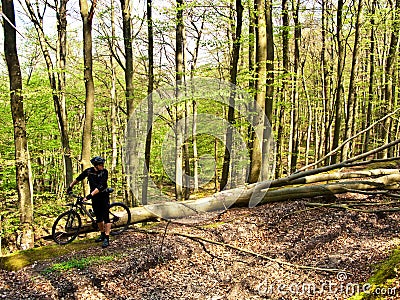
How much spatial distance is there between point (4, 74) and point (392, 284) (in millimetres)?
22807

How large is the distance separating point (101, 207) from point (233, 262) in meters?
3.10

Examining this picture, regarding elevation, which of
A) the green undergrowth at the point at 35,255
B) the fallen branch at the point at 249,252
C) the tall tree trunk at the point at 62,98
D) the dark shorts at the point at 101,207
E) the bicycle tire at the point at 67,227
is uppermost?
the tall tree trunk at the point at 62,98

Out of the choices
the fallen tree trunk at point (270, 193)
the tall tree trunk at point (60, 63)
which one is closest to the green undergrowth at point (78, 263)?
the fallen tree trunk at point (270, 193)

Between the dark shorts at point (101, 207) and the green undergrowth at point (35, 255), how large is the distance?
2.11 ft

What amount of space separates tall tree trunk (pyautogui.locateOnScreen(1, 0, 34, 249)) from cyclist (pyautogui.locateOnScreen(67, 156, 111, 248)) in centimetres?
351

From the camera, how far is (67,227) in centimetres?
716

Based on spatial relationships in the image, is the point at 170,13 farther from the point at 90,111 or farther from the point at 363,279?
the point at 363,279

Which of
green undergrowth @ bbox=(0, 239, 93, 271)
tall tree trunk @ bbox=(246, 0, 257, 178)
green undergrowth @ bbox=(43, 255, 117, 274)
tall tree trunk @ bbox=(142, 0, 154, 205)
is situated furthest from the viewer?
tall tree trunk @ bbox=(142, 0, 154, 205)

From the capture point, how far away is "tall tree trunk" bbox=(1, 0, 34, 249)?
30.5 ft

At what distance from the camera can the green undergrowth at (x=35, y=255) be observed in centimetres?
613

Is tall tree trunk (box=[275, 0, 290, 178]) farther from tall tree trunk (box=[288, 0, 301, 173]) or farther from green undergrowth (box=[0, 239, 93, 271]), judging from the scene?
green undergrowth (box=[0, 239, 93, 271])

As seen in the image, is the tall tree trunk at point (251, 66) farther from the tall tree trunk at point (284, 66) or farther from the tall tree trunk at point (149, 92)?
the tall tree trunk at point (149, 92)

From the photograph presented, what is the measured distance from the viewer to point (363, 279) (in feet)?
14.9

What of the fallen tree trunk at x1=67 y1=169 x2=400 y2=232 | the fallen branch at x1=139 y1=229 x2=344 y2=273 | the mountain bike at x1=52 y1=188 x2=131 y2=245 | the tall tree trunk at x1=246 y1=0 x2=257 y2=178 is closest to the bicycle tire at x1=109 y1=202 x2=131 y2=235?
the mountain bike at x1=52 y1=188 x2=131 y2=245
